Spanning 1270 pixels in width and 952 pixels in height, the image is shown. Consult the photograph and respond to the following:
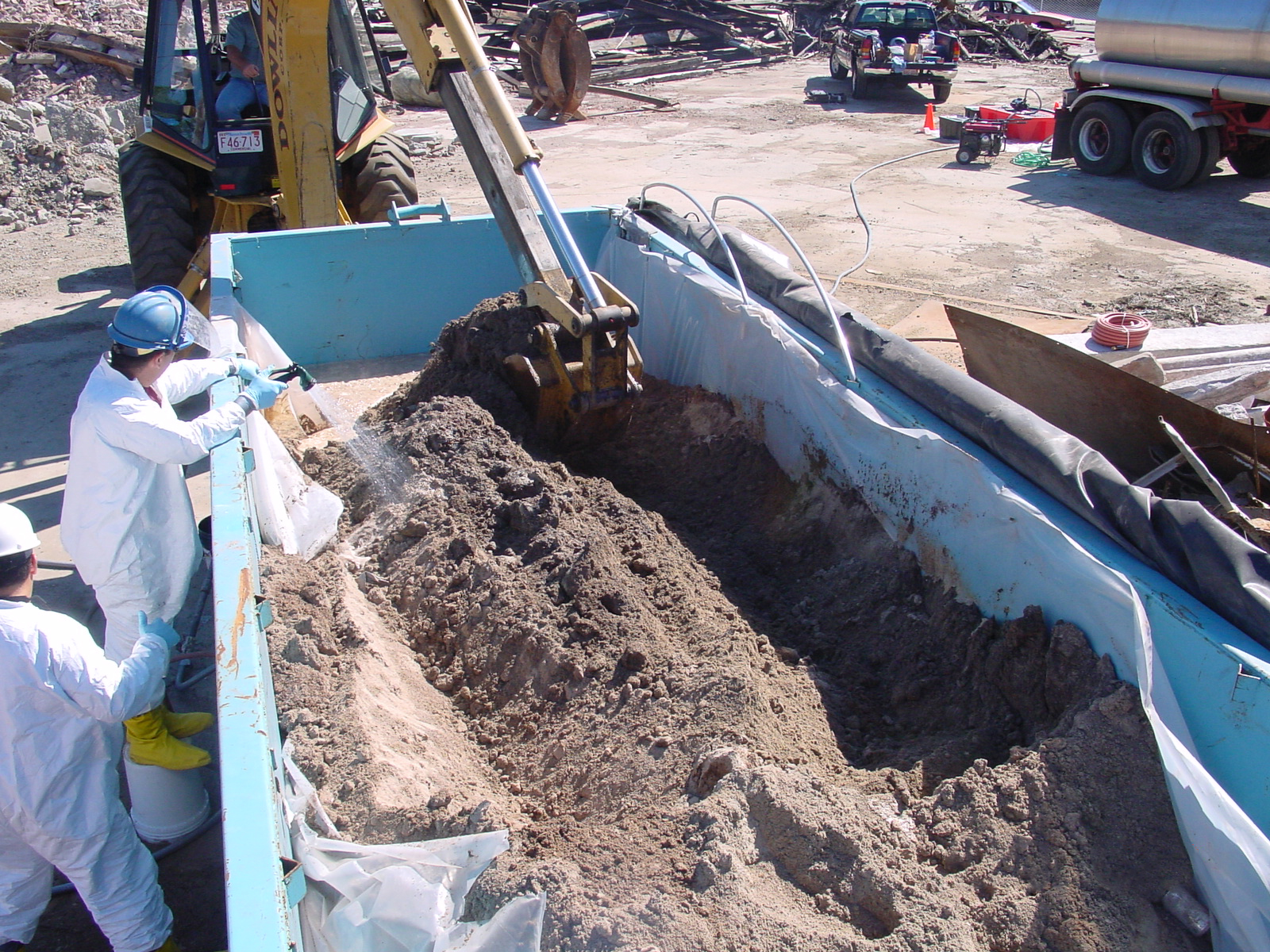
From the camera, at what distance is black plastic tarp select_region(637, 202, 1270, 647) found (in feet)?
8.29

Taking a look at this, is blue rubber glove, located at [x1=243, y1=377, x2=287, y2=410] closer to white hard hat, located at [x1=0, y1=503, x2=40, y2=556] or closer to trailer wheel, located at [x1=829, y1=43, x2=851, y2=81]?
white hard hat, located at [x1=0, y1=503, x2=40, y2=556]

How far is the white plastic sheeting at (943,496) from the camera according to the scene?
223cm

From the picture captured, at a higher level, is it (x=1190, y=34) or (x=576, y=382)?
(x=1190, y=34)

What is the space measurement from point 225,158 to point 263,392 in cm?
346

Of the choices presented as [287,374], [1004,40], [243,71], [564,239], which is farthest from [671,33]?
[287,374]

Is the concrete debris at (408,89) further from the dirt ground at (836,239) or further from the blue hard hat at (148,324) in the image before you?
the blue hard hat at (148,324)

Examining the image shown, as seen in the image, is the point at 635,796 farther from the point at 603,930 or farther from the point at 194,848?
the point at 194,848

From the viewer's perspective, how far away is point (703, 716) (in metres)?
2.88

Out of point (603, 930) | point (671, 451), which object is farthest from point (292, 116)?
point (603, 930)

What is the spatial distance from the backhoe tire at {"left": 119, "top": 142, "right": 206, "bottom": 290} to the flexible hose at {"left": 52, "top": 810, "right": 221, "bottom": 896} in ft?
14.6

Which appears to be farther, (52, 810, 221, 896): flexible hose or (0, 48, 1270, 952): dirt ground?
(0, 48, 1270, 952): dirt ground

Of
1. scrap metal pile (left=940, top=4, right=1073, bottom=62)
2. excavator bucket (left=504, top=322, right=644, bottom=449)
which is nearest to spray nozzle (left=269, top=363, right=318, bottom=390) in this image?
excavator bucket (left=504, top=322, right=644, bottom=449)

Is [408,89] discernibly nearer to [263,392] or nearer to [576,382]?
[576,382]

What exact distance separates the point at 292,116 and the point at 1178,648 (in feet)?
17.3
